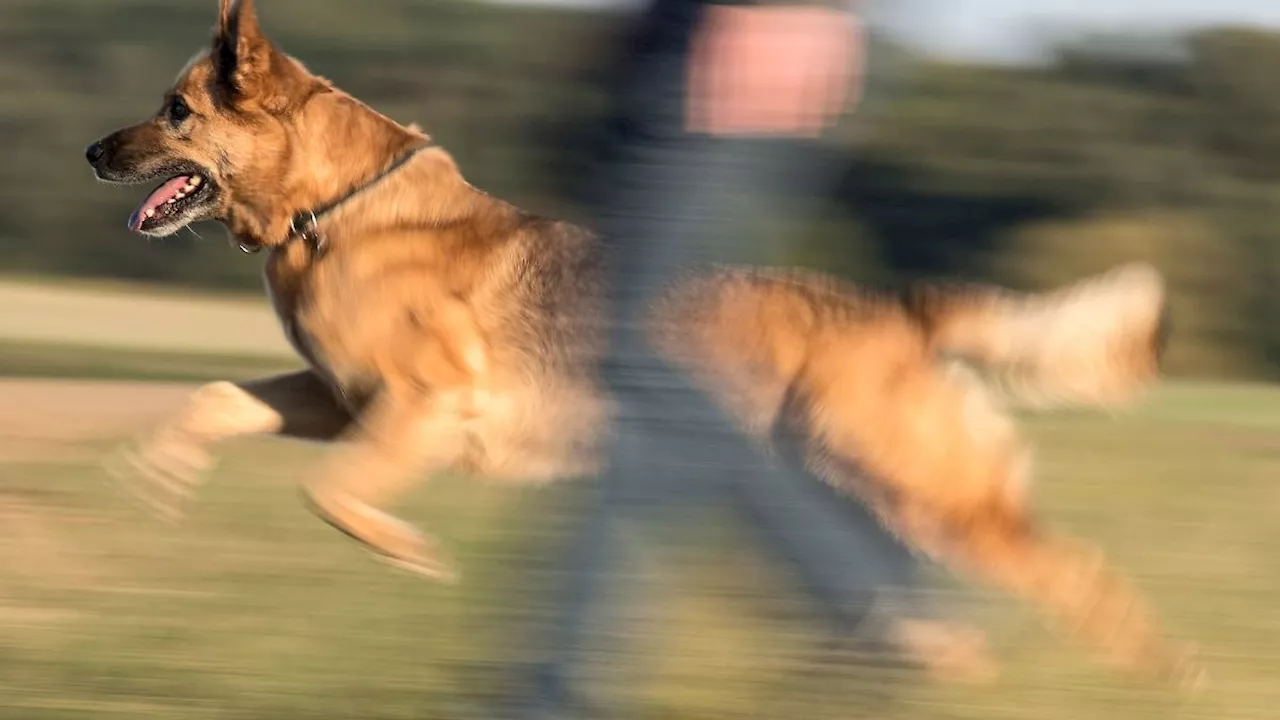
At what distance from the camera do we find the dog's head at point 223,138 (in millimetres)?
4738

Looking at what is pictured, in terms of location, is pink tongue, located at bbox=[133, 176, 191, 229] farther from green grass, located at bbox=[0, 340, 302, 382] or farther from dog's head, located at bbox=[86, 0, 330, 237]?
green grass, located at bbox=[0, 340, 302, 382]

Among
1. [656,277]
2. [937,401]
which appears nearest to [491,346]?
[937,401]

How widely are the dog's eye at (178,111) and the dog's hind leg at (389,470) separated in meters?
1.00

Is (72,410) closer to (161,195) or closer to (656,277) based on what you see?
(161,195)

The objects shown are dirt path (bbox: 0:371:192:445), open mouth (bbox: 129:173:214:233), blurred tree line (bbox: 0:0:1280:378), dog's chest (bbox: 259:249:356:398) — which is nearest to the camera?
dog's chest (bbox: 259:249:356:398)

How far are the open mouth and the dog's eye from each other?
0.16 meters

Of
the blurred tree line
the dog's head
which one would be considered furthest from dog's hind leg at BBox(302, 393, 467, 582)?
the blurred tree line

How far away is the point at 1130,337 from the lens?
4383mm

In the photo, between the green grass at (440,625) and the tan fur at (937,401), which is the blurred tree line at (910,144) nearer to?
the green grass at (440,625)

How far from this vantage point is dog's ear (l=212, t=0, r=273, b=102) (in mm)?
4691

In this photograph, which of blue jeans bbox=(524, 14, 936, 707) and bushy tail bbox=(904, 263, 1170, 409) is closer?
blue jeans bbox=(524, 14, 936, 707)

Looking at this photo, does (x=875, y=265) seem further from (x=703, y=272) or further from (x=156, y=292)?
(x=703, y=272)

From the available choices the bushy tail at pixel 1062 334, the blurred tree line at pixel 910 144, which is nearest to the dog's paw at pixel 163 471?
the bushy tail at pixel 1062 334

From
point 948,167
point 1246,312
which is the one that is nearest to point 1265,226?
point 1246,312
